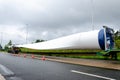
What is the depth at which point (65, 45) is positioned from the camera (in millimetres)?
30406

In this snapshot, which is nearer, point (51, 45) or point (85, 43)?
point (85, 43)

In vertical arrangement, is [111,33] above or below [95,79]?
above

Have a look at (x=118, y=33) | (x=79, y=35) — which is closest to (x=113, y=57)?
(x=118, y=33)

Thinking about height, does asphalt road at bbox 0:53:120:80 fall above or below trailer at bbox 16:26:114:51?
below

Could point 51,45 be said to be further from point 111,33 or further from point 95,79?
point 95,79

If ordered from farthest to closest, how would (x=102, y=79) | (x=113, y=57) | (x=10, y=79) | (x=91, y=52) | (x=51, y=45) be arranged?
(x=51, y=45) < (x=91, y=52) < (x=113, y=57) < (x=10, y=79) < (x=102, y=79)

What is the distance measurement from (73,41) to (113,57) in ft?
23.3

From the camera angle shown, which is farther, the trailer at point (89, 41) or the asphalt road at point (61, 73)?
the trailer at point (89, 41)

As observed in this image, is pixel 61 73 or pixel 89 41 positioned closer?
pixel 61 73

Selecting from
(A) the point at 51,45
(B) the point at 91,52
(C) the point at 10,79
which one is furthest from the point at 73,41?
(C) the point at 10,79

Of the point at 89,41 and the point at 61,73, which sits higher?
the point at 89,41

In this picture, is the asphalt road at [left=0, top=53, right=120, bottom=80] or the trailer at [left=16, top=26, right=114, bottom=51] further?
the trailer at [left=16, top=26, right=114, bottom=51]

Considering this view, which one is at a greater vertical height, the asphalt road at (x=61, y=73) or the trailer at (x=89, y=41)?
the trailer at (x=89, y=41)

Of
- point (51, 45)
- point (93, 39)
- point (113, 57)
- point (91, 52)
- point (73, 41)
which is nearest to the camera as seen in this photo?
point (113, 57)
